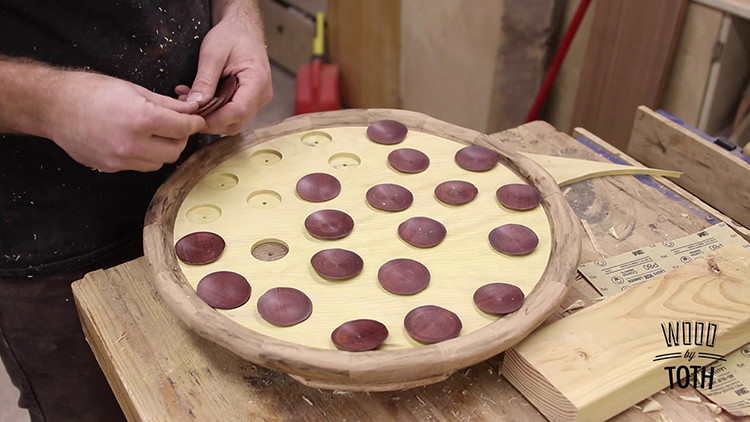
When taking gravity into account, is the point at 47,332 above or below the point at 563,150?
below

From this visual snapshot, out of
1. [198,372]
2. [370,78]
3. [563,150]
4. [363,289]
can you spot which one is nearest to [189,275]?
[198,372]

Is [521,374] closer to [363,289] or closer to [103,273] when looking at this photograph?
[363,289]

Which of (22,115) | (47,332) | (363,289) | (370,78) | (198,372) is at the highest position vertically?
(22,115)

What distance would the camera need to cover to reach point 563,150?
147 cm

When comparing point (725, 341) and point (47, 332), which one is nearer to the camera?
point (725, 341)

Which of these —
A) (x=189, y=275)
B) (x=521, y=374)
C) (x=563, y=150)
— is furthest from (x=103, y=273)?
(x=563, y=150)

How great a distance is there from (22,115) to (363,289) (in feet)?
1.84

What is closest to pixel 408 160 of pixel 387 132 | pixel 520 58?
pixel 387 132

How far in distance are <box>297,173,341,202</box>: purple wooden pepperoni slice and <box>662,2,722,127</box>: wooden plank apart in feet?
4.41

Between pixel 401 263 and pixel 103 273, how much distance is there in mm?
515

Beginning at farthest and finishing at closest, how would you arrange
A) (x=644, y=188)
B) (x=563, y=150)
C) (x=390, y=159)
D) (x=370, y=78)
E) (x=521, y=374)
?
(x=370, y=78)
(x=563, y=150)
(x=644, y=188)
(x=390, y=159)
(x=521, y=374)

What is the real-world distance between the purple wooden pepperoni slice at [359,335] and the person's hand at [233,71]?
1.46 feet

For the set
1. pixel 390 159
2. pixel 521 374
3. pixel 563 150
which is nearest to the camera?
pixel 521 374

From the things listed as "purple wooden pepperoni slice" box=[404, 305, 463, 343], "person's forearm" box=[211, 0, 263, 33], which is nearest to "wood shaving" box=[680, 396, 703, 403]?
"purple wooden pepperoni slice" box=[404, 305, 463, 343]
